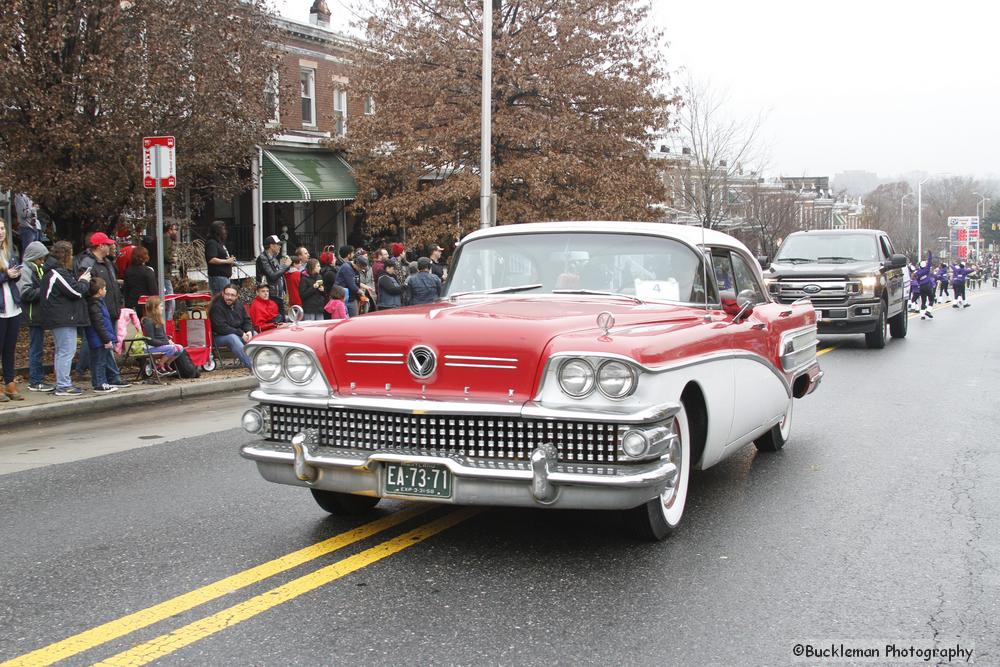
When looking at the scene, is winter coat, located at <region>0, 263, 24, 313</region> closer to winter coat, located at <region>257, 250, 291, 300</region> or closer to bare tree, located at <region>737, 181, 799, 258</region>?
winter coat, located at <region>257, 250, 291, 300</region>

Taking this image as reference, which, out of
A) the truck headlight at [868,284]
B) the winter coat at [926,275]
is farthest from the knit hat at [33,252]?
the winter coat at [926,275]

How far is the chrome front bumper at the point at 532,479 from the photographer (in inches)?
174

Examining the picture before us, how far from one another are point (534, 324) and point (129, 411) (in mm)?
7625

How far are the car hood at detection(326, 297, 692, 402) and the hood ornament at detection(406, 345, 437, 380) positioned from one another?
2cm

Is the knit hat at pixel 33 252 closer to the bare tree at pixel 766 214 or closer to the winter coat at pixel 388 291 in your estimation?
the winter coat at pixel 388 291

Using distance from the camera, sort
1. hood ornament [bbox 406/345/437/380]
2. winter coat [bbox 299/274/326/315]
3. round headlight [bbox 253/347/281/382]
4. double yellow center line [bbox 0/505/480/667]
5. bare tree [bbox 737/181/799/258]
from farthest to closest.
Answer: bare tree [bbox 737/181/799/258], winter coat [bbox 299/274/326/315], round headlight [bbox 253/347/281/382], hood ornament [bbox 406/345/437/380], double yellow center line [bbox 0/505/480/667]

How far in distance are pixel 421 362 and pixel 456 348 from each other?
0.19 meters

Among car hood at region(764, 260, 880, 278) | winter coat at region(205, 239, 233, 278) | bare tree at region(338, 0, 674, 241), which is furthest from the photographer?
bare tree at region(338, 0, 674, 241)

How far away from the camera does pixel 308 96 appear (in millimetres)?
30359

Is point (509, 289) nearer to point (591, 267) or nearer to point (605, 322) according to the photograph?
point (591, 267)

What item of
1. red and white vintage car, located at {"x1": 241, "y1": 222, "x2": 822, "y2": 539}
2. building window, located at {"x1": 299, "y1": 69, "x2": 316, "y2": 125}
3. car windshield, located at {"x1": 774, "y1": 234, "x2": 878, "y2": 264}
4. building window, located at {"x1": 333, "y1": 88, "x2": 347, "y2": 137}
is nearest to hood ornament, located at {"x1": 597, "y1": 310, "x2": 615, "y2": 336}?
red and white vintage car, located at {"x1": 241, "y1": 222, "x2": 822, "y2": 539}

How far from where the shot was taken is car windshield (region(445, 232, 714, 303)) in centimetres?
610

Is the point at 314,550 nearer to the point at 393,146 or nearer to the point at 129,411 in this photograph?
the point at 129,411

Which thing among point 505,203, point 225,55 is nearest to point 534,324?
point 225,55
